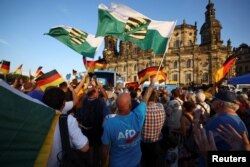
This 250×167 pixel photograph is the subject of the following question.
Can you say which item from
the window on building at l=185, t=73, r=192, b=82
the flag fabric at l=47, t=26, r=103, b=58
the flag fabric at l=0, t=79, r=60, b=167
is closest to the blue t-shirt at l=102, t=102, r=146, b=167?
the flag fabric at l=0, t=79, r=60, b=167

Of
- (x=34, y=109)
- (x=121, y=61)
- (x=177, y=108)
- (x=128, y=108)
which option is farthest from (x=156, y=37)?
(x=121, y=61)

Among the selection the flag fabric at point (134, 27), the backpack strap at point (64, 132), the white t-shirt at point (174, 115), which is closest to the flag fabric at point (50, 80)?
the flag fabric at point (134, 27)

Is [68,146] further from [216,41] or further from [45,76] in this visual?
[216,41]

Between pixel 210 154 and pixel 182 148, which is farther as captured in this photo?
pixel 182 148

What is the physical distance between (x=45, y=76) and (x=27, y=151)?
5.10 metres

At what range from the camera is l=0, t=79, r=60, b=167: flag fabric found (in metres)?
2.32

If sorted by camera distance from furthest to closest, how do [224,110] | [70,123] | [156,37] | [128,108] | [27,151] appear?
1. [156,37]
2. [128,108]
3. [224,110]
4. [70,123]
5. [27,151]

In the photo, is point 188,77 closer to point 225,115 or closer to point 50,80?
point 50,80

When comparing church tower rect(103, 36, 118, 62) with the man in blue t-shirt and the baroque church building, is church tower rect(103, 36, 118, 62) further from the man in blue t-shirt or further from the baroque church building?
the man in blue t-shirt

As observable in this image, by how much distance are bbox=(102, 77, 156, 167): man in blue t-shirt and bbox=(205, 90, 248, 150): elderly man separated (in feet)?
3.67

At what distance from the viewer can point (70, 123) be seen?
3.12m

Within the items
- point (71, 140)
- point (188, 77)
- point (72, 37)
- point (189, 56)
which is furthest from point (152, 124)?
point (189, 56)

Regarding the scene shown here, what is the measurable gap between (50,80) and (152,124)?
3243 mm

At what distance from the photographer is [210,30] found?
7419 cm
